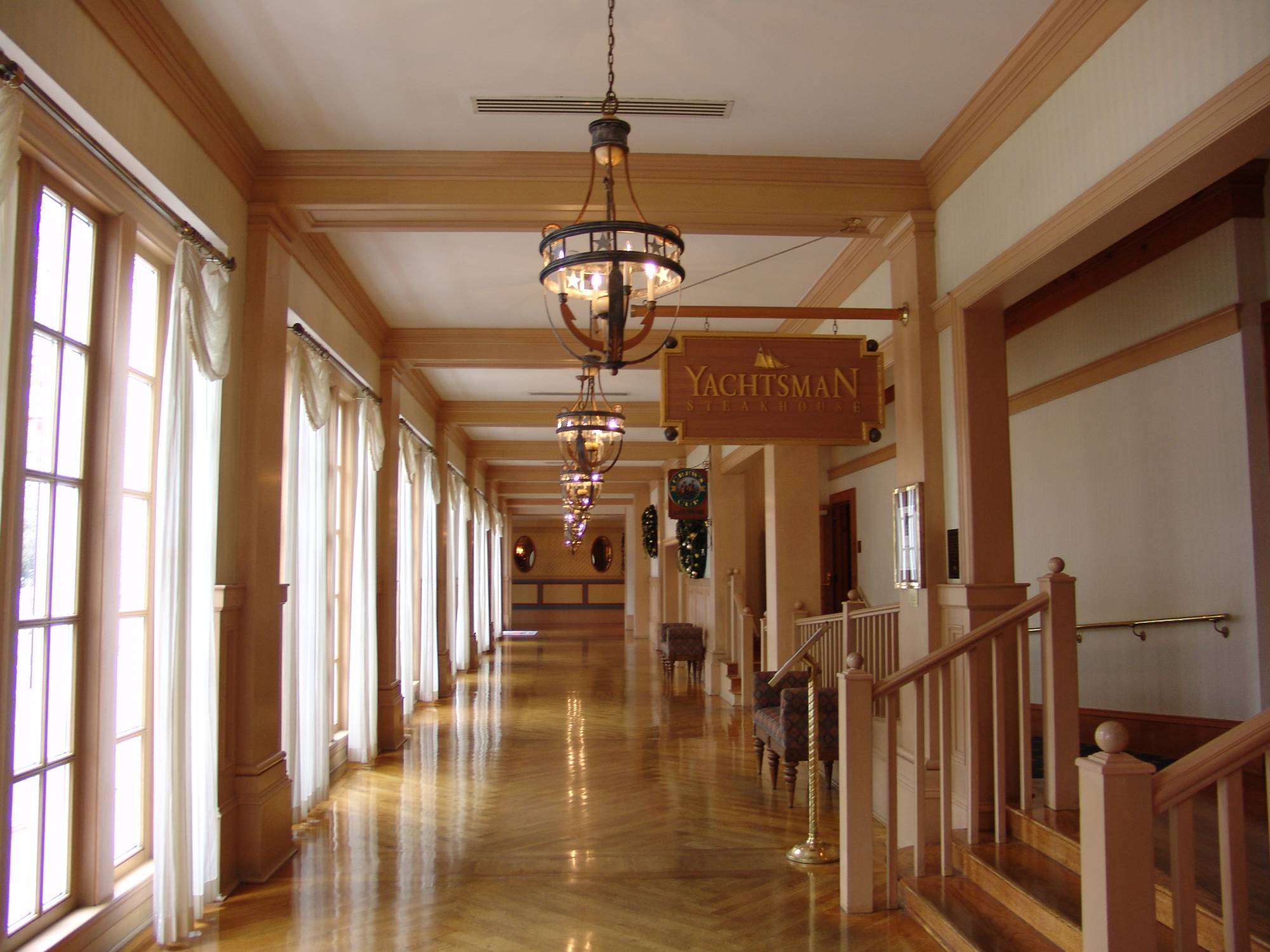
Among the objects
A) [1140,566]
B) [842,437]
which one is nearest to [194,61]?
[842,437]

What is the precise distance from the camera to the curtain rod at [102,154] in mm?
2799

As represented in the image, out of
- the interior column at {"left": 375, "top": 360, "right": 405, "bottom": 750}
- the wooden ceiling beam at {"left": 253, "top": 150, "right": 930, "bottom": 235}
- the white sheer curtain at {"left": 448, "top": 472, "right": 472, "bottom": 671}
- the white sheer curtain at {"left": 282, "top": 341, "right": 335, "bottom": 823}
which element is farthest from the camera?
the white sheer curtain at {"left": 448, "top": 472, "right": 472, "bottom": 671}

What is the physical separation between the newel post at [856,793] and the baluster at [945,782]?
1.03 ft

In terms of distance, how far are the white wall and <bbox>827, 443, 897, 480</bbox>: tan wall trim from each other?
2.77 m

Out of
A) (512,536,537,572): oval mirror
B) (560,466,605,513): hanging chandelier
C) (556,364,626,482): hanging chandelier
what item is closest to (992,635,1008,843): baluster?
(556,364,626,482): hanging chandelier

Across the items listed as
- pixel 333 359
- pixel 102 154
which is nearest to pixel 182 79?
pixel 102 154

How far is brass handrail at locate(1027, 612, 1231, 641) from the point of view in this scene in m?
5.35

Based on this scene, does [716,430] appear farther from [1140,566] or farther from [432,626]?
[432,626]

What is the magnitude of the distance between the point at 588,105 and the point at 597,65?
14.3 inches

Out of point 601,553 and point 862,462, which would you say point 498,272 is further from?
point 601,553

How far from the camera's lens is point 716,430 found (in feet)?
16.3

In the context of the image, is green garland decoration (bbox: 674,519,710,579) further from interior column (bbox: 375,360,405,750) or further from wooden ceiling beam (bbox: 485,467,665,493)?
interior column (bbox: 375,360,405,750)

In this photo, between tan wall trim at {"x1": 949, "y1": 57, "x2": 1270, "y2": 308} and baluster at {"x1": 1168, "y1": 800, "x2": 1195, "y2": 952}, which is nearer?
baluster at {"x1": 1168, "y1": 800, "x2": 1195, "y2": 952}

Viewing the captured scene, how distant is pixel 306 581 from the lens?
6148 millimetres
